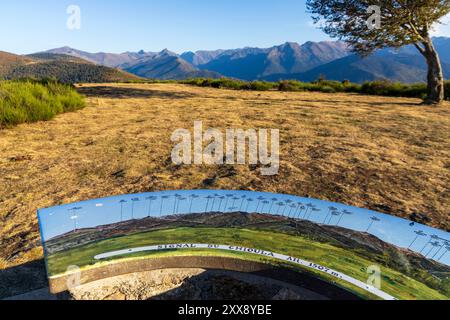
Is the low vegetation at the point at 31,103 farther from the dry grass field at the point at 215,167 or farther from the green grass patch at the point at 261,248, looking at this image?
the green grass patch at the point at 261,248

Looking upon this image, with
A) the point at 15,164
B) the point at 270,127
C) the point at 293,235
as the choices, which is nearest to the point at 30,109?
the point at 15,164

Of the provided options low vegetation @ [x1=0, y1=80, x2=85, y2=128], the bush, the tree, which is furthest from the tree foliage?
low vegetation @ [x1=0, y1=80, x2=85, y2=128]

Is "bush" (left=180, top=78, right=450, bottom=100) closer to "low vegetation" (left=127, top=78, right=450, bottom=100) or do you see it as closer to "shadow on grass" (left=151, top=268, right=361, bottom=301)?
"low vegetation" (left=127, top=78, right=450, bottom=100)

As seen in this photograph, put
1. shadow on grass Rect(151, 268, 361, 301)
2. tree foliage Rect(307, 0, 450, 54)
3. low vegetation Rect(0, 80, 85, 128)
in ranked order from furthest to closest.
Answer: tree foliage Rect(307, 0, 450, 54)
low vegetation Rect(0, 80, 85, 128)
shadow on grass Rect(151, 268, 361, 301)

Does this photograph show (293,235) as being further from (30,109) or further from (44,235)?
(30,109)

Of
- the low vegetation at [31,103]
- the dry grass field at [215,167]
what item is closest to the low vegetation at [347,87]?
the dry grass field at [215,167]

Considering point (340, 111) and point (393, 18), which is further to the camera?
point (393, 18)
